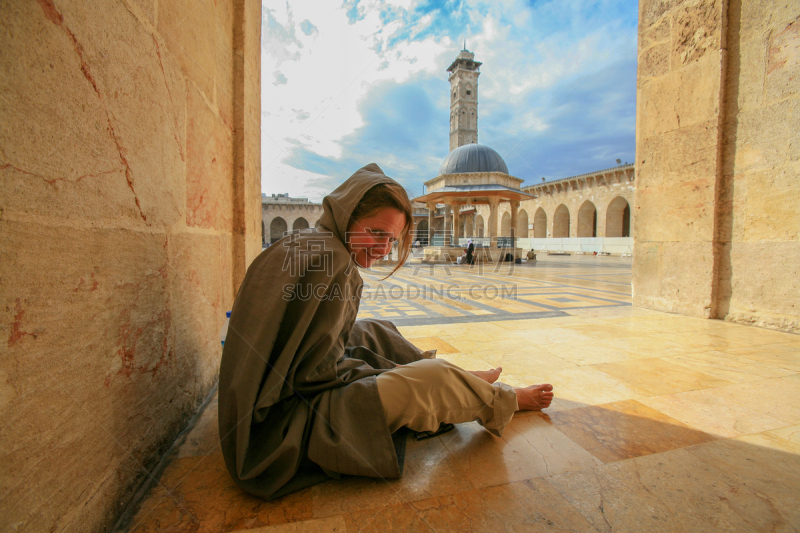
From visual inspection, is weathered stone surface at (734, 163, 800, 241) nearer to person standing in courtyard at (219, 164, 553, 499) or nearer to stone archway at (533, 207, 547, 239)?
person standing in courtyard at (219, 164, 553, 499)

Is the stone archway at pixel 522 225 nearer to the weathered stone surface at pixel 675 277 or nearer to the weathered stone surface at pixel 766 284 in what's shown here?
the weathered stone surface at pixel 675 277

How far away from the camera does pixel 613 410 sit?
5.26ft

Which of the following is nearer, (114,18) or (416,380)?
(114,18)

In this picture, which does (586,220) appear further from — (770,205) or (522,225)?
(770,205)

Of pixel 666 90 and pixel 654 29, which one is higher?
pixel 654 29

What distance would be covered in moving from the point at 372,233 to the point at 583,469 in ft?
3.56

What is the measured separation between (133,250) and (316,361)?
0.63 metres

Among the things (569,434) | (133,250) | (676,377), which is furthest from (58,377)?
(676,377)

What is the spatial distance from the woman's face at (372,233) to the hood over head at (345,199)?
3 centimetres

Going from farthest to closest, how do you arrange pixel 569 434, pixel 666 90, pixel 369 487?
pixel 666 90 < pixel 569 434 < pixel 369 487

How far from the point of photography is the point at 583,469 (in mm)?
1186

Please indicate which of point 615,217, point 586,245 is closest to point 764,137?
point 586,245

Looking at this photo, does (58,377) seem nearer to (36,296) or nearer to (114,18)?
(36,296)

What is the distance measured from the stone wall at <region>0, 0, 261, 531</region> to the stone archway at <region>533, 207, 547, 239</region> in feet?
105
